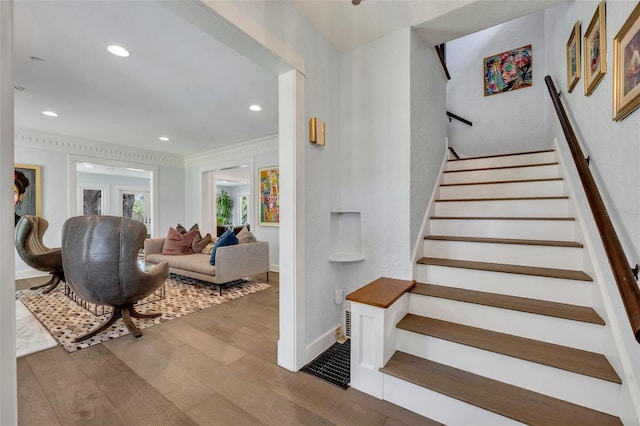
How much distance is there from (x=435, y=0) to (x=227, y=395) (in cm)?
302

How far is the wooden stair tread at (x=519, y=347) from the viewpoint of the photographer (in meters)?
1.31

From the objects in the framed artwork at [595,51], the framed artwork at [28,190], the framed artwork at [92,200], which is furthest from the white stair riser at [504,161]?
the framed artwork at [92,200]

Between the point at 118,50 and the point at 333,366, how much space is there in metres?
3.21

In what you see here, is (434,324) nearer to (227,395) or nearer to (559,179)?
(227,395)

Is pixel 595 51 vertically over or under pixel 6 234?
over

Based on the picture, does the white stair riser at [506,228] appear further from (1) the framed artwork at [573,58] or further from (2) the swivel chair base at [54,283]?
(2) the swivel chair base at [54,283]

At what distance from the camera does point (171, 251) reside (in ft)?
15.0

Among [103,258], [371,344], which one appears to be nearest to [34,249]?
[103,258]

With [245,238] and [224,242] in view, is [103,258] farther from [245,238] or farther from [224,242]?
[245,238]

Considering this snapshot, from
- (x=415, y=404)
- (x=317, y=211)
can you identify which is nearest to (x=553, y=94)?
(x=317, y=211)

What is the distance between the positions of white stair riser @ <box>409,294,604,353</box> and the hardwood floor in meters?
0.67

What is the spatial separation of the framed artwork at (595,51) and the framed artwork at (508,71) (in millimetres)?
2581

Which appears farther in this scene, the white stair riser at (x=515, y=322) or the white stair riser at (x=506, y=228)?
the white stair riser at (x=506, y=228)

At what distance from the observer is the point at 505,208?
2.44m
